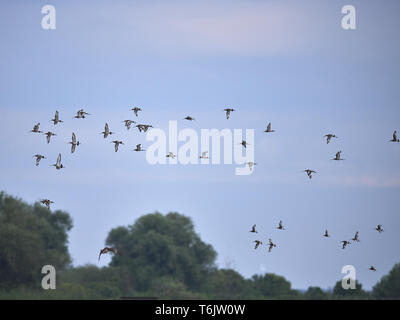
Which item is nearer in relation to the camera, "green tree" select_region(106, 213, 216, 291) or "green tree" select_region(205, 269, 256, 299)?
"green tree" select_region(205, 269, 256, 299)

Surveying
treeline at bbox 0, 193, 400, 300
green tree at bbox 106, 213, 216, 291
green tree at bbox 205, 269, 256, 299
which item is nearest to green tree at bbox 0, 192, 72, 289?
treeline at bbox 0, 193, 400, 300

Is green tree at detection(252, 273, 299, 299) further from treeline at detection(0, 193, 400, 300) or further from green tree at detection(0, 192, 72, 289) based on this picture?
green tree at detection(0, 192, 72, 289)

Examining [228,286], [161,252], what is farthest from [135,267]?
[228,286]

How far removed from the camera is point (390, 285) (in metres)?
171

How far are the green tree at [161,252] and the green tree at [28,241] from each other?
9.77 meters

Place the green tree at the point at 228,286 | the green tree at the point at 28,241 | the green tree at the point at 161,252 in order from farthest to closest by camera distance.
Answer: the green tree at the point at 161,252
the green tree at the point at 228,286
the green tree at the point at 28,241

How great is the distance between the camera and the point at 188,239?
182m

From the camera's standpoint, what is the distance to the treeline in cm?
15125

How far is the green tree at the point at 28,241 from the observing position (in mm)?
150500

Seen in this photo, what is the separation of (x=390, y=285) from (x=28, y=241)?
52105mm

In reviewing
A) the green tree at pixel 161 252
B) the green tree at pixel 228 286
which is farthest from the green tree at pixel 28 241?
the green tree at pixel 228 286

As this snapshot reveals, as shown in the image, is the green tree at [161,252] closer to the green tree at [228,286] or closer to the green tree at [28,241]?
the green tree at [228,286]
